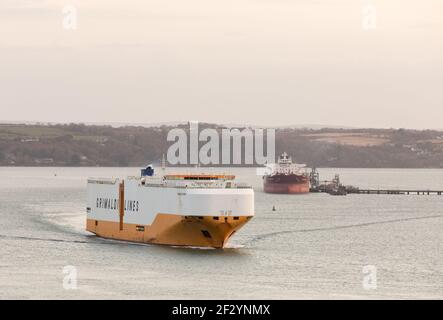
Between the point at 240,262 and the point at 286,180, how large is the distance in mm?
101863

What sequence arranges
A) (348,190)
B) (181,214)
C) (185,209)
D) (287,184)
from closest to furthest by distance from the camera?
(185,209) → (181,214) → (287,184) → (348,190)

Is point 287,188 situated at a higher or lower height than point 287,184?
lower

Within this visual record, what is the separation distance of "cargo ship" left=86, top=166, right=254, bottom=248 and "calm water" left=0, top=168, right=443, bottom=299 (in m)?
0.99

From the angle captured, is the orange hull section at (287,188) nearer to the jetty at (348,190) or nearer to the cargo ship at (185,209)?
the jetty at (348,190)

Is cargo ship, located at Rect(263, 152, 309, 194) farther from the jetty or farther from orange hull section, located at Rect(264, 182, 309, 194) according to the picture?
the jetty

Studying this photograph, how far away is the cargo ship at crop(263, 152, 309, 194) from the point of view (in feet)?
536

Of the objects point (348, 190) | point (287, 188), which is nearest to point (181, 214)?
point (287, 188)

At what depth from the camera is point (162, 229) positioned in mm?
66875

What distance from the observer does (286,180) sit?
164 metres

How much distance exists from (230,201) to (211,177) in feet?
8.60

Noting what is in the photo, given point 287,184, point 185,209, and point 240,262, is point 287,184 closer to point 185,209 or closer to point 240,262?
point 185,209

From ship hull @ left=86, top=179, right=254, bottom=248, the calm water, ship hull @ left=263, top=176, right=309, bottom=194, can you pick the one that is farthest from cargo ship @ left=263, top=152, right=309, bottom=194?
ship hull @ left=86, top=179, right=254, bottom=248

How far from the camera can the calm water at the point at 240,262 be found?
52.7 meters
